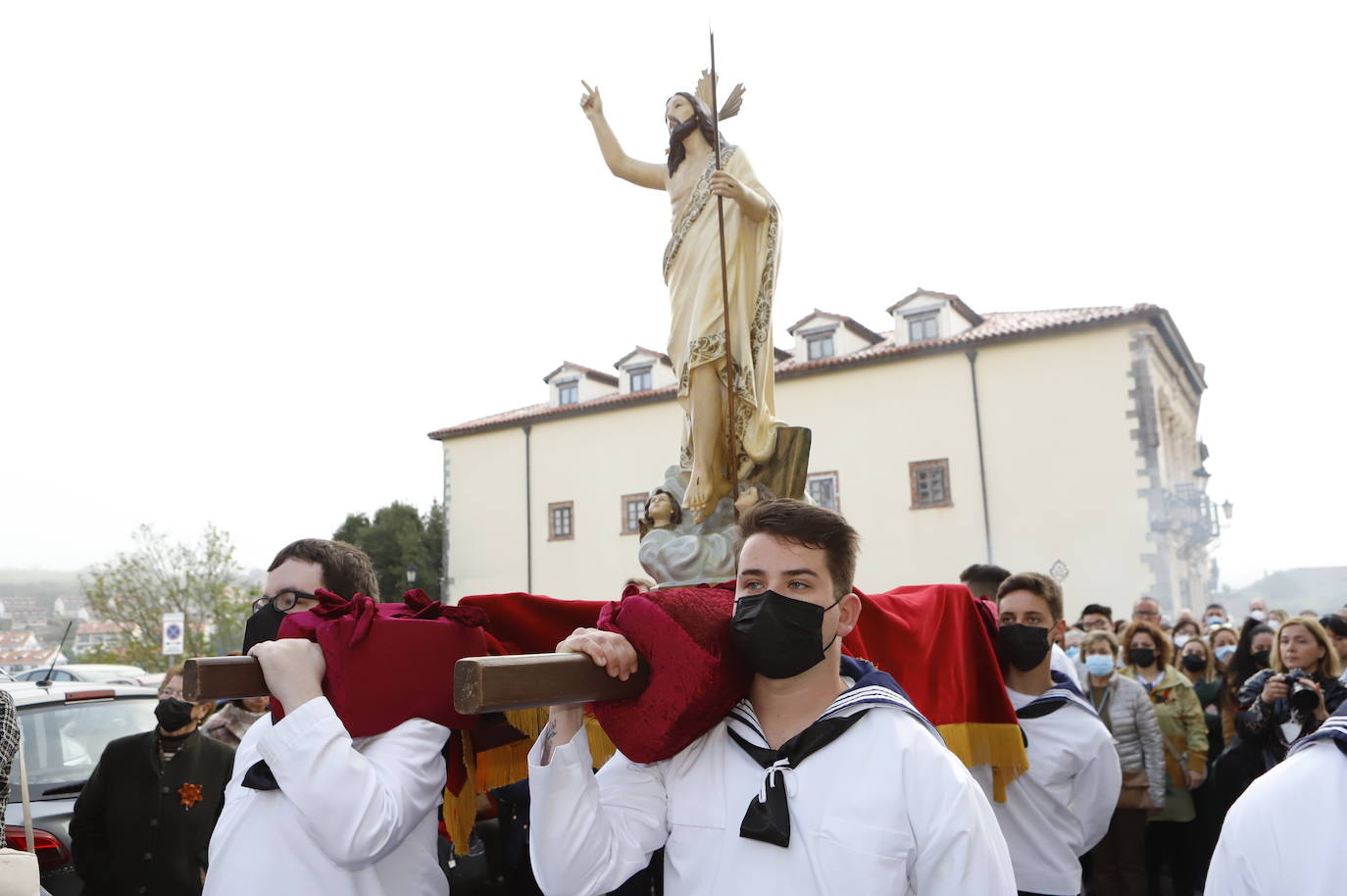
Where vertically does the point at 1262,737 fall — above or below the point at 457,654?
below

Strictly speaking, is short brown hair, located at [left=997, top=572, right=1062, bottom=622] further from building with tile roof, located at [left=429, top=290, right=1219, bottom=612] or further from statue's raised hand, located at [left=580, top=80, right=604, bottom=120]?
building with tile roof, located at [left=429, top=290, right=1219, bottom=612]

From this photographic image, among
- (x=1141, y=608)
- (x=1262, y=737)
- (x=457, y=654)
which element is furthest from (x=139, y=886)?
(x=1141, y=608)

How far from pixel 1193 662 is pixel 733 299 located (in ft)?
19.2

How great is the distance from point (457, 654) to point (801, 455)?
240 cm

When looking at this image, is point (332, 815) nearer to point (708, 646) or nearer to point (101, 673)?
point (708, 646)

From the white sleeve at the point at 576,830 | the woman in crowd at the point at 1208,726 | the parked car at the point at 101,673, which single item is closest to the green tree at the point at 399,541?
the parked car at the point at 101,673

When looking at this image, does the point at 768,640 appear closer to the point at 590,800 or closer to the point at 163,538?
the point at 590,800

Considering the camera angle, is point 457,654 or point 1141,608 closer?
point 457,654

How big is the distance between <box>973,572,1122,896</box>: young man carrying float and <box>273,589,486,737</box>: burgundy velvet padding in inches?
85.5

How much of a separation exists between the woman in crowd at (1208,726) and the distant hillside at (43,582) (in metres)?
28.3

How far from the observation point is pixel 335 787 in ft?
7.18

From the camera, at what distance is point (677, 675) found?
2.07 meters

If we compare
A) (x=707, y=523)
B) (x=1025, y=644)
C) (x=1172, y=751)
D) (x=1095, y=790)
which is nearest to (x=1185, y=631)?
(x=1172, y=751)

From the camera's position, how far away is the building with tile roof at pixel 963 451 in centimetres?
2369
